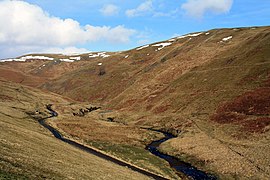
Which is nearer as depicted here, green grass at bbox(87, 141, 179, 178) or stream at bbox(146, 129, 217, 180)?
stream at bbox(146, 129, 217, 180)

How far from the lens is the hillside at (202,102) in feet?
180

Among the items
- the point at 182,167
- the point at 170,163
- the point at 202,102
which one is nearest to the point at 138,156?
the point at 170,163

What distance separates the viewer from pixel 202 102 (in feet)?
299

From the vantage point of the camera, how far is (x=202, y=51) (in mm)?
145750

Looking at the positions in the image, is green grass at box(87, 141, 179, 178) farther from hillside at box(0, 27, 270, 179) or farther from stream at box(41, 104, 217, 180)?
hillside at box(0, 27, 270, 179)

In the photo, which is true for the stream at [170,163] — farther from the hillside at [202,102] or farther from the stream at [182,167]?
the hillside at [202,102]

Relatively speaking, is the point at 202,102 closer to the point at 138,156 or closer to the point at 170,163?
the point at 170,163

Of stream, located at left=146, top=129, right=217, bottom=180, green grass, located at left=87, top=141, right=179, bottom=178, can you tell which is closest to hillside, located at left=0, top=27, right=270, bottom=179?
stream, located at left=146, top=129, right=217, bottom=180

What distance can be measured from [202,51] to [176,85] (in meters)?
39.9

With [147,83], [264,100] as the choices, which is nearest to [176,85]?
[147,83]

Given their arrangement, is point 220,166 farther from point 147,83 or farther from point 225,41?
point 225,41

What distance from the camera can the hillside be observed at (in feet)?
180

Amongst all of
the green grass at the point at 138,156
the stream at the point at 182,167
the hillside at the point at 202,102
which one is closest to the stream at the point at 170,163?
the stream at the point at 182,167

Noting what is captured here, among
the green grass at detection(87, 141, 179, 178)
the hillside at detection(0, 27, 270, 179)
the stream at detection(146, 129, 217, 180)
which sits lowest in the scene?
the stream at detection(146, 129, 217, 180)
